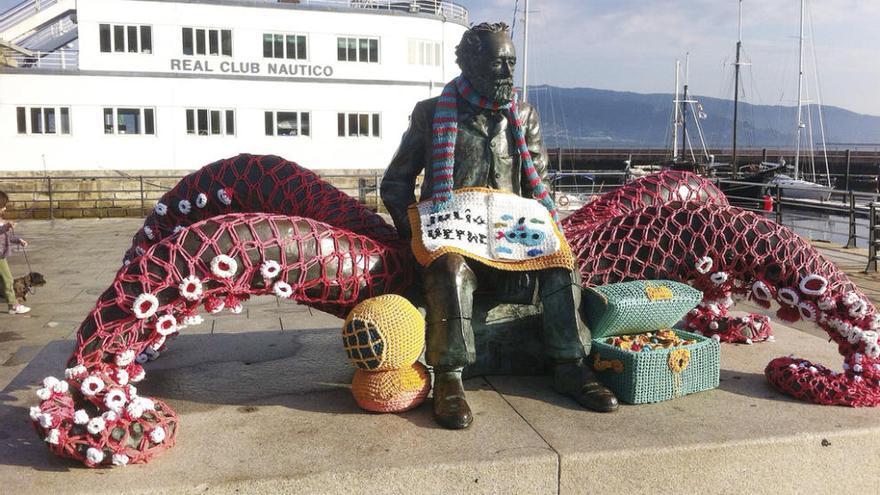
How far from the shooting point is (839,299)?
375 cm

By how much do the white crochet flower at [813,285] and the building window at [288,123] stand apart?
24218 millimetres

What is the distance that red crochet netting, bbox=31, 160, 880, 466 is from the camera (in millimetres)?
3025

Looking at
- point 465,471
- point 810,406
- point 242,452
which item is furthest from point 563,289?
point 242,452

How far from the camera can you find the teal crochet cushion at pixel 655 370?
11.8 ft

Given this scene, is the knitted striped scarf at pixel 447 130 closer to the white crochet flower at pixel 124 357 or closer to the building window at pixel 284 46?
the white crochet flower at pixel 124 357

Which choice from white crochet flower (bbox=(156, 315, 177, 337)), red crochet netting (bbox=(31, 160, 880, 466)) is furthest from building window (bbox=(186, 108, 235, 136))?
white crochet flower (bbox=(156, 315, 177, 337))

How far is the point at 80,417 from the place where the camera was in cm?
288

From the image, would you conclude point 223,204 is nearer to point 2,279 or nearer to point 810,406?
point 810,406

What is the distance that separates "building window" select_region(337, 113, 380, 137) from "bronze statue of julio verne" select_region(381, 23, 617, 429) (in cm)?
2376

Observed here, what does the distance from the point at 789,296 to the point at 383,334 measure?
2131mm

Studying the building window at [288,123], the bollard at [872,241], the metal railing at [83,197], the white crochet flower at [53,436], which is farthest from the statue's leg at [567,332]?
the building window at [288,123]

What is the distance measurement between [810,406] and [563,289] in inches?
52.2

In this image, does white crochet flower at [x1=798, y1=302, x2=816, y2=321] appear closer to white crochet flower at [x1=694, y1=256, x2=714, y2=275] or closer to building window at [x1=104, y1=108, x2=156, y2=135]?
white crochet flower at [x1=694, y1=256, x2=714, y2=275]

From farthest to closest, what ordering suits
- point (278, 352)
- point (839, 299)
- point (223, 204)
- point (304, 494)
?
point (278, 352) → point (223, 204) → point (839, 299) → point (304, 494)
